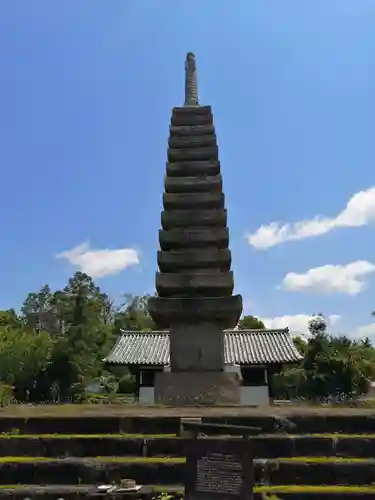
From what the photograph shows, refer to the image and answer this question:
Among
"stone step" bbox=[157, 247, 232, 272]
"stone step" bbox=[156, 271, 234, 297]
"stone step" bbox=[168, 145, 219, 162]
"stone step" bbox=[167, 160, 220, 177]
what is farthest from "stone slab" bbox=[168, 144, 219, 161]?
"stone step" bbox=[156, 271, 234, 297]

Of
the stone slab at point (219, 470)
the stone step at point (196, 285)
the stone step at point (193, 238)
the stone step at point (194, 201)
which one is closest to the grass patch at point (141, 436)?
the stone slab at point (219, 470)

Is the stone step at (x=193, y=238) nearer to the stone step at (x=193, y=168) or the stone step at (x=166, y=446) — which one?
the stone step at (x=193, y=168)

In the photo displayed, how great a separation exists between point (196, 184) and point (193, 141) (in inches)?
48.4

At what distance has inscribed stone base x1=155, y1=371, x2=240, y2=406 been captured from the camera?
1219cm

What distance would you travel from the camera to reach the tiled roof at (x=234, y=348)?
78.6ft

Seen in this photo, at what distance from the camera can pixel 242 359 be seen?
78.9 feet

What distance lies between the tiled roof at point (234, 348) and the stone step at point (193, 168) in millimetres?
11203

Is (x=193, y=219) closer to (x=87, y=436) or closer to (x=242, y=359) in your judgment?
(x=87, y=436)

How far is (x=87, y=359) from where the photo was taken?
37.1 meters

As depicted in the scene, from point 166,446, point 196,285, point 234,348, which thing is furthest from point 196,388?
point 234,348

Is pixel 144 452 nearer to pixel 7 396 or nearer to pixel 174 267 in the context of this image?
pixel 174 267

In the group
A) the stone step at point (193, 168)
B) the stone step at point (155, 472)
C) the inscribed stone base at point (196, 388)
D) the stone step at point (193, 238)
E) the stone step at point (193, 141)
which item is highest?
the stone step at point (193, 141)

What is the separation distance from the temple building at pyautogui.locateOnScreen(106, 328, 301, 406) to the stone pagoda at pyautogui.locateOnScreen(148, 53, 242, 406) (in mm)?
10269

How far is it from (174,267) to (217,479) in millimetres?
7671
